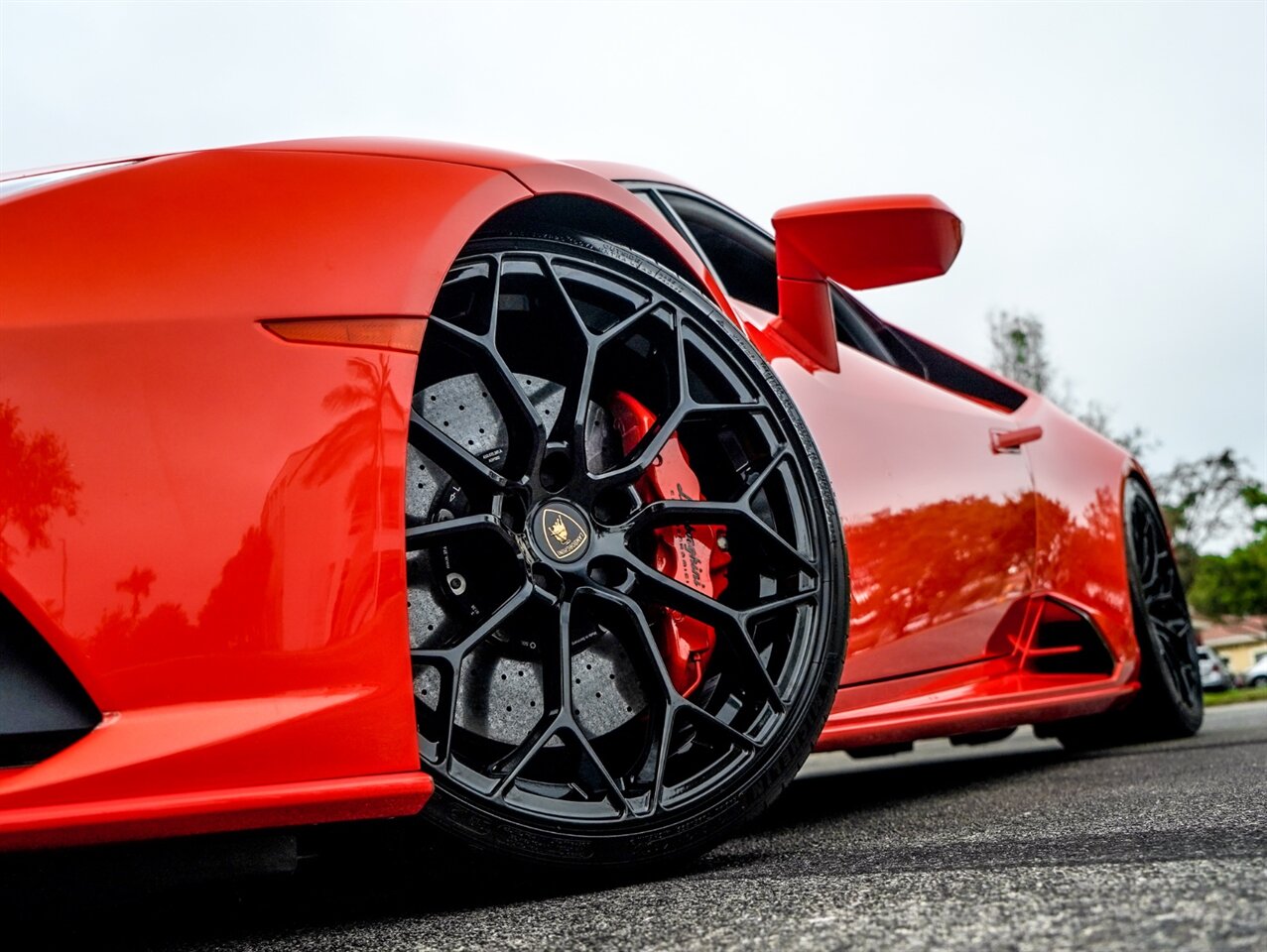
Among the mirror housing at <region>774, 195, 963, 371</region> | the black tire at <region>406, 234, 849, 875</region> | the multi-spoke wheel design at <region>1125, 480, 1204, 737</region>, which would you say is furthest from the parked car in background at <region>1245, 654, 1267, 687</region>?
the black tire at <region>406, 234, 849, 875</region>

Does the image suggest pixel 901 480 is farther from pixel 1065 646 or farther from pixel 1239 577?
pixel 1239 577

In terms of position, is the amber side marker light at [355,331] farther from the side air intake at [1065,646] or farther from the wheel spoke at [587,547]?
the side air intake at [1065,646]

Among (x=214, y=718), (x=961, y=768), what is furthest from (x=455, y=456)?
(x=961, y=768)

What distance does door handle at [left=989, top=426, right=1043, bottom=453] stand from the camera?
2969mm

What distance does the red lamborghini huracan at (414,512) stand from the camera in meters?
1.17

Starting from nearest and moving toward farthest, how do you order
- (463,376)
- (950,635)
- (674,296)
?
(463,376) < (674,296) < (950,635)

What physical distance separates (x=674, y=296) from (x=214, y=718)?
2.87ft

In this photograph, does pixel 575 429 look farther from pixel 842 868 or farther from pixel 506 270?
pixel 842 868

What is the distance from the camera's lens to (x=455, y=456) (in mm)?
1449

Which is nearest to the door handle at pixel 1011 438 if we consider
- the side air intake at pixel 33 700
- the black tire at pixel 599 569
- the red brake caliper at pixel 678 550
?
the black tire at pixel 599 569

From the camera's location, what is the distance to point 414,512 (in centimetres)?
147

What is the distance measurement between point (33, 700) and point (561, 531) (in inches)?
23.9

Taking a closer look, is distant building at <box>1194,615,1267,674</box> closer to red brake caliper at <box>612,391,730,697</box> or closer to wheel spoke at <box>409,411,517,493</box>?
red brake caliper at <box>612,391,730,697</box>

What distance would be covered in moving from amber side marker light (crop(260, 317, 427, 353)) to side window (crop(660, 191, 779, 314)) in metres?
1.11
